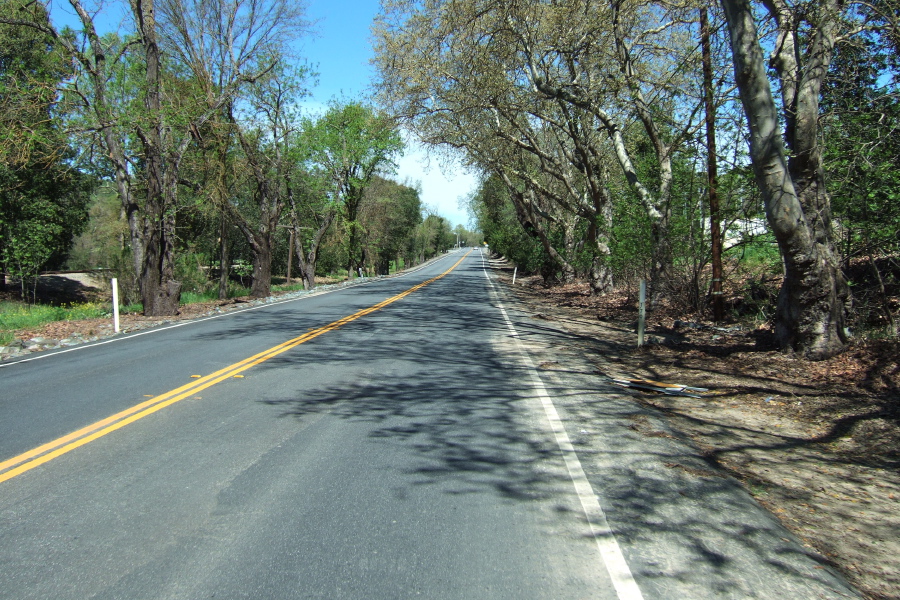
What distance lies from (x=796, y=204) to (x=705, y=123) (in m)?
4.70

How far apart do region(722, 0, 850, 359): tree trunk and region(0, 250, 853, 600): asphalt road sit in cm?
308

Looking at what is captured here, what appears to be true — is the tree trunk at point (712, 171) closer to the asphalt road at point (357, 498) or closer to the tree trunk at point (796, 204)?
the tree trunk at point (796, 204)

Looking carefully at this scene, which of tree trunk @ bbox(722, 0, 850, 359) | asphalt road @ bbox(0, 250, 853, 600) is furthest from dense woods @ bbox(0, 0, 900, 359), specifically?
asphalt road @ bbox(0, 250, 853, 600)

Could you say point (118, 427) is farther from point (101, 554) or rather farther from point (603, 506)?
point (603, 506)

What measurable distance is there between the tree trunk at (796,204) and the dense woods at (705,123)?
0.06 ft

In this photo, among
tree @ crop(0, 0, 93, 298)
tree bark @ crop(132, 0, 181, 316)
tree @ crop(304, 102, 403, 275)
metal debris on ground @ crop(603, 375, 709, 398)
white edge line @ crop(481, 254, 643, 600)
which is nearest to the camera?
white edge line @ crop(481, 254, 643, 600)

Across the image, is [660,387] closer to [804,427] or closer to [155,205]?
[804,427]

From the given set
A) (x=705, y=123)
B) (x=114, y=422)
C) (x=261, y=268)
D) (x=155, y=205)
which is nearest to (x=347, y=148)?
(x=261, y=268)

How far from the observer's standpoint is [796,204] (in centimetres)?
762

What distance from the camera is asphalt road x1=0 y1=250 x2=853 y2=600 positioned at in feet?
10.3

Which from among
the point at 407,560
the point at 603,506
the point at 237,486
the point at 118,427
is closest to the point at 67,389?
the point at 118,427

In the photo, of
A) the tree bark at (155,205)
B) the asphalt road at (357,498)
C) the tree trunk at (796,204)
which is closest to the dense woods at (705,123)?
the tree trunk at (796,204)

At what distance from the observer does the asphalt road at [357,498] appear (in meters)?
3.14

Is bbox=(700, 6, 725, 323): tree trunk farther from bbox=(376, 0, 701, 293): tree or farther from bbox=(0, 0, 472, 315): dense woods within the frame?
bbox=(0, 0, 472, 315): dense woods
